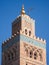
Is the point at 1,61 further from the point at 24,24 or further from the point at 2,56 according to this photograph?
the point at 24,24

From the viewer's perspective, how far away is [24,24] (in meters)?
30.0

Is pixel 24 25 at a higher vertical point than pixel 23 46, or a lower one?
higher

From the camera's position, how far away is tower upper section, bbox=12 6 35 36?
29828 millimetres

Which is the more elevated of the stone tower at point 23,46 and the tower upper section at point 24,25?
the tower upper section at point 24,25

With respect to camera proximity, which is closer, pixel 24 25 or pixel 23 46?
pixel 23 46

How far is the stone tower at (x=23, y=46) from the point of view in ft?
92.5

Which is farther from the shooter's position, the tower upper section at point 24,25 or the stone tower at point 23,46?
the tower upper section at point 24,25

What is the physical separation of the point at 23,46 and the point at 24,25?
239 cm

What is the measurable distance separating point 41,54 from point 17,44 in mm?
2453

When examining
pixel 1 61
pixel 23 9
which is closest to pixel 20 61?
pixel 1 61

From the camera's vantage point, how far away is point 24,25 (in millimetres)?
29984

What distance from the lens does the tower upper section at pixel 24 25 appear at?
97.9 feet

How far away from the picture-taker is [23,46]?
28.4 metres

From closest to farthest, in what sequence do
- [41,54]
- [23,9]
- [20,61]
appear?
[20,61]
[41,54]
[23,9]
